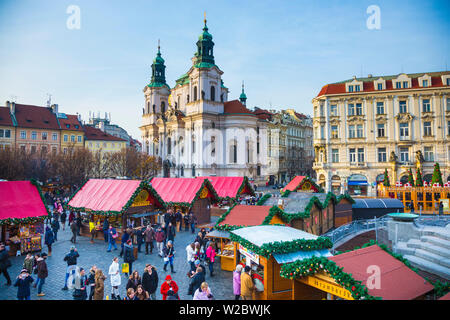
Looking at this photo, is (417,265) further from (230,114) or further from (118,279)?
(230,114)

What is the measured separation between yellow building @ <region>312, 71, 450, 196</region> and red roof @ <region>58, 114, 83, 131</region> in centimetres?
5069

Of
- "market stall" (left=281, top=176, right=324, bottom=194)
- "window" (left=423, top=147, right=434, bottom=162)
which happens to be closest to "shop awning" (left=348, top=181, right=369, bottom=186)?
"window" (left=423, top=147, right=434, bottom=162)

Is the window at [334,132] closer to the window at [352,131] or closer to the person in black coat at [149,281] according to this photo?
the window at [352,131]

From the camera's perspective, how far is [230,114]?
58.1 meters

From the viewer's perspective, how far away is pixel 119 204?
17.6 m

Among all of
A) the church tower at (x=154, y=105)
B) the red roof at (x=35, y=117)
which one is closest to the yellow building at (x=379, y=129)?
the church tower at (x=154, y=105)

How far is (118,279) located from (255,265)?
429 cm

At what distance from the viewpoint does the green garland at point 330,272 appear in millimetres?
5623

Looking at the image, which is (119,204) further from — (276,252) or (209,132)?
(209,132)

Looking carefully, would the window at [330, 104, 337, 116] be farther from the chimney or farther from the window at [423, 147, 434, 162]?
the chimney

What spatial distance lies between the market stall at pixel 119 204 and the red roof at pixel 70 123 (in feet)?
170

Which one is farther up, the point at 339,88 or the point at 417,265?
the point at 339,88

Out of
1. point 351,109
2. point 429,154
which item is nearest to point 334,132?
point 351,109
